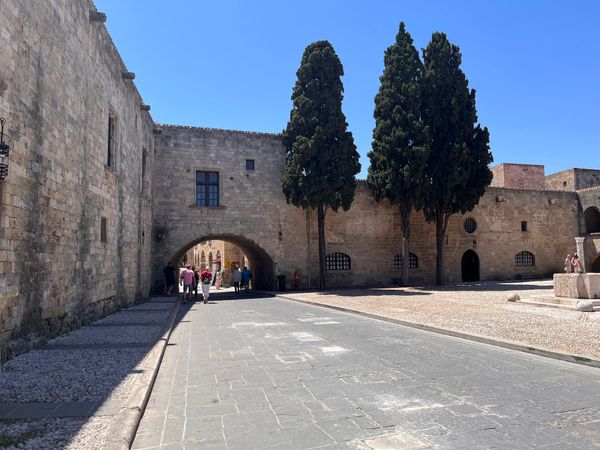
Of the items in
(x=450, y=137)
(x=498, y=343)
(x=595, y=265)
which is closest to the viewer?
(x=498, y=343)

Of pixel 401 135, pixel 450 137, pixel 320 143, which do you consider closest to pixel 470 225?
pixel 450 137

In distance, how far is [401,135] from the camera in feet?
70.6

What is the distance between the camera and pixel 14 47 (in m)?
6.69

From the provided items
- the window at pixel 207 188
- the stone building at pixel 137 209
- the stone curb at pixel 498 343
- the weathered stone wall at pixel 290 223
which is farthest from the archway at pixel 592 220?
the stone curb at pixel 498 343

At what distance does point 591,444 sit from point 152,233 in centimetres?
1922

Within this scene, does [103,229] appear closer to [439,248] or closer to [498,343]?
[498,343]

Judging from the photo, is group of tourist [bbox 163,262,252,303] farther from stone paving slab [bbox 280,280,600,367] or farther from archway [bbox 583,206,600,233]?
archway [bbox 583,206,600,233]

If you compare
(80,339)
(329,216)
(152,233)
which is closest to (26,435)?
(80,339)

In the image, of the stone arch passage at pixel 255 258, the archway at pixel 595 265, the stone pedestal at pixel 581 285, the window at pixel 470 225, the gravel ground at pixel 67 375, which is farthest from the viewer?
the archway at pixel 595 265

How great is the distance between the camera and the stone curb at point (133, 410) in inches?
132

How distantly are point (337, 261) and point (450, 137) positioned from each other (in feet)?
28.6

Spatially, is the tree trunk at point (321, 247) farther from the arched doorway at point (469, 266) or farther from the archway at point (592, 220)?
the archway at point (592, 220)

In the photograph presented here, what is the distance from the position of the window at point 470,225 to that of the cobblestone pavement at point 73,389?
22481 mm

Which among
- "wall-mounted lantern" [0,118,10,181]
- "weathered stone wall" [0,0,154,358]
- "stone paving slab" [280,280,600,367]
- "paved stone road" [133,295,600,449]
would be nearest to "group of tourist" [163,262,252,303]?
"weathered stone wall" [0,0,154,358]
